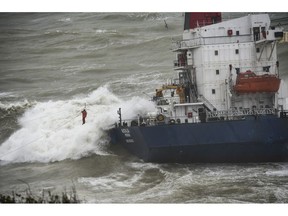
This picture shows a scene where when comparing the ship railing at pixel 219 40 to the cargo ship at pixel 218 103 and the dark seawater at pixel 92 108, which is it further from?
the dark seawater at pixel 92 108

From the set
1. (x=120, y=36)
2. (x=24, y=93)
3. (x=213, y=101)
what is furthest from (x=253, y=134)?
(x=24, y=93)

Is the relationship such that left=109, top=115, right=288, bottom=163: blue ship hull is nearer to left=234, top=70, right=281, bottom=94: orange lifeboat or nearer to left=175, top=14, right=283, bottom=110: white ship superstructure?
left=234, top=70, right=281, bottom=94: orange lifeboat

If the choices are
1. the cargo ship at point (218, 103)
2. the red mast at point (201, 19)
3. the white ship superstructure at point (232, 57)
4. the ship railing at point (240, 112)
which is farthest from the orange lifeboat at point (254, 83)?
the red mast at point (201, 19)

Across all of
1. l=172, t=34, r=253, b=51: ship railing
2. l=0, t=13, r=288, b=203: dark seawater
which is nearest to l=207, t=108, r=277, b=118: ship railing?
l=0, t=13, r=288, b=203: dark seawater

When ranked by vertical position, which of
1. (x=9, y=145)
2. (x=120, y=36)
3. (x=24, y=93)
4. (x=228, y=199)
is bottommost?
(x=228, y=199)

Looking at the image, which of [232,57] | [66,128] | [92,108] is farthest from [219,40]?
[66,128]

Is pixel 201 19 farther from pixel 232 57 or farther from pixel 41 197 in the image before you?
pixel 41 197

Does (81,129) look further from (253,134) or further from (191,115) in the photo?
(253,134)
